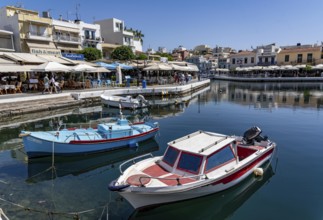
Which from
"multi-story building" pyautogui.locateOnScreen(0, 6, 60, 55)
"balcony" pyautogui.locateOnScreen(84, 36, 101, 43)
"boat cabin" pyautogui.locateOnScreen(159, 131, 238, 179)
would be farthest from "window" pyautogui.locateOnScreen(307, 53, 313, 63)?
"boat cabin" pyautogui.locateOnScreen(159, 131, 238, 179)

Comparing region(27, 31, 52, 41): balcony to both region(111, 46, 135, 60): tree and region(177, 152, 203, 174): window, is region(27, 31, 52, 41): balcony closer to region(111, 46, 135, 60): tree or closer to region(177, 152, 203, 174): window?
region(111, 46, 135, 60): tree

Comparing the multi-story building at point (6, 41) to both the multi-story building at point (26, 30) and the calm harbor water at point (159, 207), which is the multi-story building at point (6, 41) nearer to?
the multi-story building at point (26, 30)

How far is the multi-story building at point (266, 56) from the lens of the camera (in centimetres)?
8438

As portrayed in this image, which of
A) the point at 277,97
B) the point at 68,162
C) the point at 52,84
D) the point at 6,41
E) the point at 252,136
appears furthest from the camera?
the point at 6,41

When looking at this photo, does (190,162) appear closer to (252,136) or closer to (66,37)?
(252,136)

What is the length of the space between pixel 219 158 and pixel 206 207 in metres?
1.71

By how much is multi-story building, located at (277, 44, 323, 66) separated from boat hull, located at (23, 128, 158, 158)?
79.8 m

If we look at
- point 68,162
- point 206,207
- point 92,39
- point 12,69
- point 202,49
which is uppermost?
point 202,49

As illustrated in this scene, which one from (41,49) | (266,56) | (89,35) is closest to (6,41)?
(41,49)

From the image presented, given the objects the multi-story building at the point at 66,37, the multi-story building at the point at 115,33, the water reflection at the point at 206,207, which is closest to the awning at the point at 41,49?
the multi-story building at the point at 66,37

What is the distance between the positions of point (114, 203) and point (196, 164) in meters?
3.09

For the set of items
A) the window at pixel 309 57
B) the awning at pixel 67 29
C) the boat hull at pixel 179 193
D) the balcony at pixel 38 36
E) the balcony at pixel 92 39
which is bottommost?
the boat hull at pixel 179 193

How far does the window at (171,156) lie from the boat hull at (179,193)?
123cm

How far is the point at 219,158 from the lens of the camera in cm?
863
